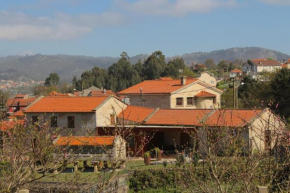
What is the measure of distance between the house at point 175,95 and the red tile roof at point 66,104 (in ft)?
33.5

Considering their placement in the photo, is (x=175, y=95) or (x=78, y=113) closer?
(x=78, y=113)

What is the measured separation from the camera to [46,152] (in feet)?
30.5

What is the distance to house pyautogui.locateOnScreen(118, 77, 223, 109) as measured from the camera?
43.1 metres

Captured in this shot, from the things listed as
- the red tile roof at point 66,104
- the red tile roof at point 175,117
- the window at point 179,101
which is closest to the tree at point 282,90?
the window at point 179,101

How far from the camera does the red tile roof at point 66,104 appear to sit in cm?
3266

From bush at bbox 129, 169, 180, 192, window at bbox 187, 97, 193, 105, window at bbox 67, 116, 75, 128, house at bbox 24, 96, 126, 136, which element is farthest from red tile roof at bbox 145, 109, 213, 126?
window at bbox 187, 97, 193, 105

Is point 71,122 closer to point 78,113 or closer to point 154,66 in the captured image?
point 78,113

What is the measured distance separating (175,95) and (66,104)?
12.4 metres

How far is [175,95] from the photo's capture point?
43.0 meters

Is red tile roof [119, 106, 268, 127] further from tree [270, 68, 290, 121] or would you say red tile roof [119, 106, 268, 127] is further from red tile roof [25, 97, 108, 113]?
tree [270, 68, 290, 121]

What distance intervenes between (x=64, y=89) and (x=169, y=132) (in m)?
86.3

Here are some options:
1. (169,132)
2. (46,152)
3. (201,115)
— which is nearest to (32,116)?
(169,132)

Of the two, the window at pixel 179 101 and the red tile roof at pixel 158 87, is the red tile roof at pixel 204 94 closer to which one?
the red tile roof at pixel 158 87

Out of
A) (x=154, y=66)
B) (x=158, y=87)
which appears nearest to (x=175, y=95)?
(x=158, y=87)
